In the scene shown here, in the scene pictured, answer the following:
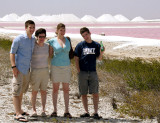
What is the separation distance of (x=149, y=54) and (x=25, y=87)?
41.4 feet

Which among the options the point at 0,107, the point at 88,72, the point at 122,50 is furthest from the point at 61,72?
the point at 122,50

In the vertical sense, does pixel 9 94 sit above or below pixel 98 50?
below

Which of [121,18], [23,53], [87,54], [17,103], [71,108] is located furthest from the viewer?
[121,18]

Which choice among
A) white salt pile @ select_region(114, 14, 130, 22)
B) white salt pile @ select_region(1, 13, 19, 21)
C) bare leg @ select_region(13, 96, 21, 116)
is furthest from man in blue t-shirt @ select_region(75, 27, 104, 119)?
white salt pile @ select_region(114, 14, 130, 22)

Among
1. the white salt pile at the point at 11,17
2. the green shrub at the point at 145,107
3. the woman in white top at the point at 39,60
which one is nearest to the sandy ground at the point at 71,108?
the green shrub at the point at 145,107

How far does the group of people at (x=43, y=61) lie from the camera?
188 inches

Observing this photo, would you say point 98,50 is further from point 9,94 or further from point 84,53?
point 9,94

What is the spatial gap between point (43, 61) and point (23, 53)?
0.36m

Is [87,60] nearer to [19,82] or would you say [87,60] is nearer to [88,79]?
[88,79]

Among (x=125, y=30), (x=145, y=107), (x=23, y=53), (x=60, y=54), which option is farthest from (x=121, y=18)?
(x=23, y=53)

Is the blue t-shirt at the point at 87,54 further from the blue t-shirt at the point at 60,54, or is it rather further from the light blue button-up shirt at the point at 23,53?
the light blue button-up shirt at the point at 23,53

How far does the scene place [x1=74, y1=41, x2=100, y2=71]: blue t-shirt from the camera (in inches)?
198

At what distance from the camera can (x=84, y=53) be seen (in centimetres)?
503

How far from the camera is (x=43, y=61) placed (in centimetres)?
493
